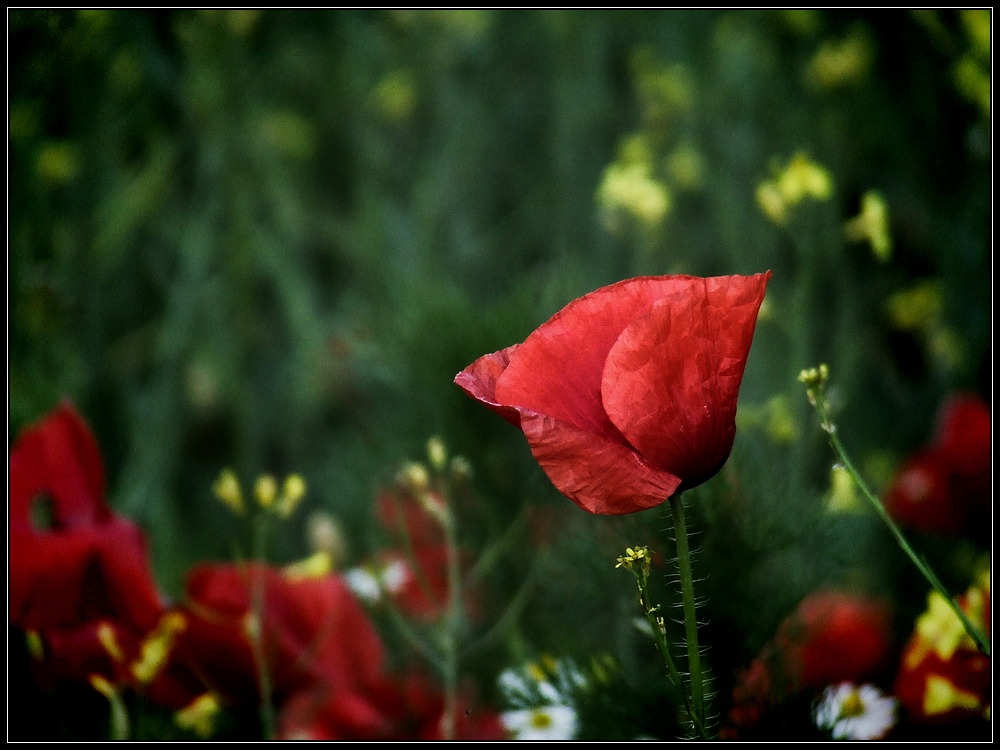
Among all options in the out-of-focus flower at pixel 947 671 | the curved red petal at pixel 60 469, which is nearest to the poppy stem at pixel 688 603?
the out-of-focus flower at pixel 947 671

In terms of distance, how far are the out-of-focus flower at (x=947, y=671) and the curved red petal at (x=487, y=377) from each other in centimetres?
17

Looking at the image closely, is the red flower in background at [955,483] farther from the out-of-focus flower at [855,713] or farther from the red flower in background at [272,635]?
the red flower in background at [272,635]

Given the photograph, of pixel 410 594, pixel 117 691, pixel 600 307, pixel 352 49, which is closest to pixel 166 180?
pixel 352 49

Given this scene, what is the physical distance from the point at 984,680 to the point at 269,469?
87 centimetres

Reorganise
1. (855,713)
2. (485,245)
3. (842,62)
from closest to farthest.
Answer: (855,713) < (842,62) < (485,245)

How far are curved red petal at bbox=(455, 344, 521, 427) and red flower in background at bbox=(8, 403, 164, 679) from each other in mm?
170

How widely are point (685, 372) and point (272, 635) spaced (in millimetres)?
214

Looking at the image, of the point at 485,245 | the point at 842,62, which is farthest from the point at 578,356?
the point at 485,245

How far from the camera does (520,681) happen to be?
0.32 m

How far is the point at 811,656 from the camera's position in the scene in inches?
14.0

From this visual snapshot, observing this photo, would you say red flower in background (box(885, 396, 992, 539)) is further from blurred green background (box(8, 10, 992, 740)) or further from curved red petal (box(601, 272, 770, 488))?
curved red petal (box(601, 272, 770, 488))

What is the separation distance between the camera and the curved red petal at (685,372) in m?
0.20

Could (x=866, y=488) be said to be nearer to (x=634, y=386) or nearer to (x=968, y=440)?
(x=634, y=386)

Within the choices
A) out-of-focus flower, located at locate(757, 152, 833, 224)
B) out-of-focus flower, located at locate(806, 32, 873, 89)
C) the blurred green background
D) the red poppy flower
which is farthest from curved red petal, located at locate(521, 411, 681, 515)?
out-of-focus flower, located at locate(806, 32, 873, 89)
